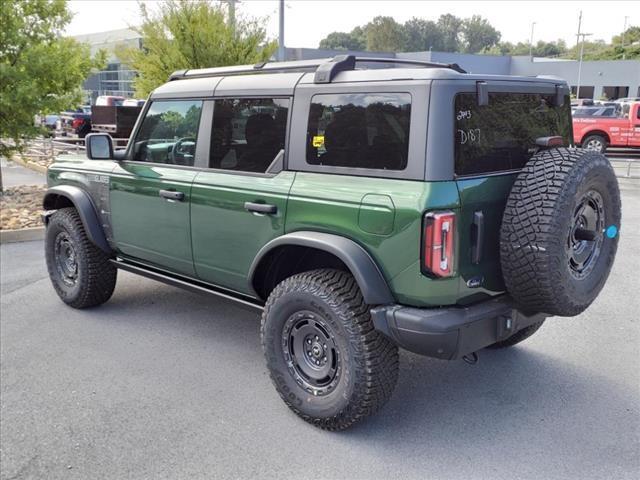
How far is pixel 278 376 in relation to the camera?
3650 mm

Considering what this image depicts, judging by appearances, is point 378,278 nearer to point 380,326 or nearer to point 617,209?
point 380,326

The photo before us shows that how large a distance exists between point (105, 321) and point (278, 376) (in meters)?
2.25

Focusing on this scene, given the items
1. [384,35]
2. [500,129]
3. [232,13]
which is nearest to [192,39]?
[232,13]

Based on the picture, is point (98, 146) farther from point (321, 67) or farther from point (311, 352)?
point (311, 352)

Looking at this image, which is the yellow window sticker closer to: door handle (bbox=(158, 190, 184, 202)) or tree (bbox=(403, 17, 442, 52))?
door handle (bbox=(158, 190, 184, 202))

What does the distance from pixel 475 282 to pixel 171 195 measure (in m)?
2.24

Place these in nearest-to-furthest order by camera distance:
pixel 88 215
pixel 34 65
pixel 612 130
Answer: pixel 88 215
pixel 34 65
pixel 612 130

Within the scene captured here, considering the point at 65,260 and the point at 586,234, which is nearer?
the point at 586,234

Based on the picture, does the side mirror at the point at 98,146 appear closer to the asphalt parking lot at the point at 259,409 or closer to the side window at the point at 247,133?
the side window at the point at 247,133

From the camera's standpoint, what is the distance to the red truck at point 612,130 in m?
18.9

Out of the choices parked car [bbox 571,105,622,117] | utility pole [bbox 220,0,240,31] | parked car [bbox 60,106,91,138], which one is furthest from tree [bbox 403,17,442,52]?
utility pole [bbox 220,0,240,31]

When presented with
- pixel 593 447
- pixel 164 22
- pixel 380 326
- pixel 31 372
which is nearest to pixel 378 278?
pixel 380 326

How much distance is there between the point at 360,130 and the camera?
3.35 metres

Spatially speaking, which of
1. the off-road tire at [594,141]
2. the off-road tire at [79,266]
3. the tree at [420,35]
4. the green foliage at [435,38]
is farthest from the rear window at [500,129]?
the tree at [420,35]
